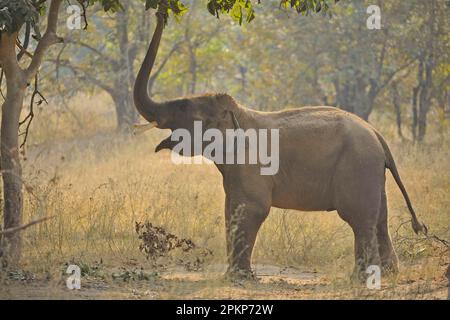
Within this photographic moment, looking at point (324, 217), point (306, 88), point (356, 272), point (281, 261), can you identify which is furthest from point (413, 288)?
point (306, 88)

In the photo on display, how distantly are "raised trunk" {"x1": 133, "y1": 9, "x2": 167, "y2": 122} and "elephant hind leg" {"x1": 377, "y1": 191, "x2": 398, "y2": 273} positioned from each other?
2441mm

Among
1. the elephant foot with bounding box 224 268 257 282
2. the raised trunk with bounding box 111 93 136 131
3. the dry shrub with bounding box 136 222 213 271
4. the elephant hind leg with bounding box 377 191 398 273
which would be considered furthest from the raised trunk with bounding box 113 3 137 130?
the elephant foot with bounding box 224 268 257 282

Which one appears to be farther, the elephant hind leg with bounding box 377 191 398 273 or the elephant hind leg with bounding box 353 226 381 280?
the elephant hind leg with bounding box 377 191 398 273

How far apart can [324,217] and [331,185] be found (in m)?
3.17

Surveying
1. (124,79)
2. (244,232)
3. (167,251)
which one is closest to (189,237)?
(167,251)

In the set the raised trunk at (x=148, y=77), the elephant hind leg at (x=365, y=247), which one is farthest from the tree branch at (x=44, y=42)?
the elephant hind leg at (x=365, y=247)

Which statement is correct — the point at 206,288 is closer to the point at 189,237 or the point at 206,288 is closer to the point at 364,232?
the point at 364,232

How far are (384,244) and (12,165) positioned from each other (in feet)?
12.2

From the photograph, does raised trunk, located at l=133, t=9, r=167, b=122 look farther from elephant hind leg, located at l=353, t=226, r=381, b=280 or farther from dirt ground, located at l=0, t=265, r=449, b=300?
elephant hind leg, located at l=353, t=226, r=381, b=280

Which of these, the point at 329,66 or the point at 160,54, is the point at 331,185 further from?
the point at 160,54

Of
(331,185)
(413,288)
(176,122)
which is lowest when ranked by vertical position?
(413,288)

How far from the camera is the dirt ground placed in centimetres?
765
